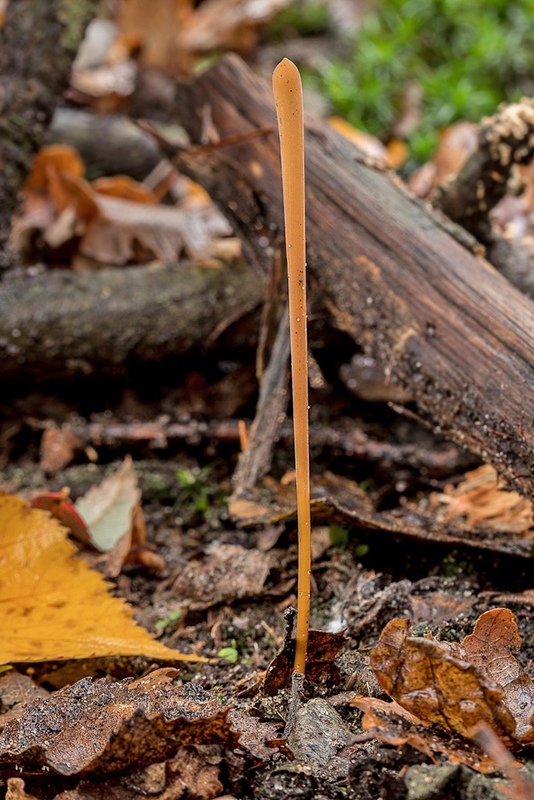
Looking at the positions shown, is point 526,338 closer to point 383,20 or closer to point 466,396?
point 466,396

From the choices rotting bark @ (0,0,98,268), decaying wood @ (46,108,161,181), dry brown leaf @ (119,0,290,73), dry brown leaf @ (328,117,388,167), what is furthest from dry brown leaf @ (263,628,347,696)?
dry brown leaf @ (119,0,290,73)

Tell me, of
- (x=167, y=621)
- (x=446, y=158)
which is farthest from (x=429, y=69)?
(x=167, y=621)

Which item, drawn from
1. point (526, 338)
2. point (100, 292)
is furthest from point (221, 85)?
point (526, 338)

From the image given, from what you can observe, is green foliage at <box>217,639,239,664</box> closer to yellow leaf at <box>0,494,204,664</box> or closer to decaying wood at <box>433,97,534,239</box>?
yellow leaf at <box>0,494,204,664</box>

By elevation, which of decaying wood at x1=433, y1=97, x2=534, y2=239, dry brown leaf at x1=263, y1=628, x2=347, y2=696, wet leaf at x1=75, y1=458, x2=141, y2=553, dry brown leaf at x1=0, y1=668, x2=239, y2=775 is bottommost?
wet leaf at x1=75, y1=458, x2=141, y2=553

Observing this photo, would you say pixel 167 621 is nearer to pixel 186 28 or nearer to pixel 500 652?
pixel 500 652

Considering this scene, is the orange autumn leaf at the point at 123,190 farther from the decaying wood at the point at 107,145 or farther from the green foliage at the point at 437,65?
the green foliage at the point at 437,65
